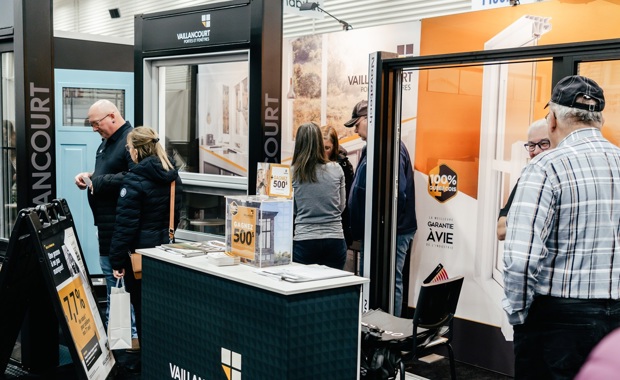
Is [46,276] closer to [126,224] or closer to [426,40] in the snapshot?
[126,224]

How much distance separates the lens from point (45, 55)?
13.5ft

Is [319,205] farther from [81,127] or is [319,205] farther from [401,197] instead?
[81,127]

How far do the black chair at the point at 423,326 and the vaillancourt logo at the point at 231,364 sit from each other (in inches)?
28.1

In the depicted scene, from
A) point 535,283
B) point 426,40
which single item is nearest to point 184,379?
point 535,283

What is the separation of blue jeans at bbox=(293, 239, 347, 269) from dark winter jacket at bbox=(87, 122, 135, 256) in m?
1.20

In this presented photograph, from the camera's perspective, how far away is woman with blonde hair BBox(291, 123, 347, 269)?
14.7ft

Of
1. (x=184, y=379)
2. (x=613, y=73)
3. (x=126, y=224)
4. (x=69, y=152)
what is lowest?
(x=184, y=379)

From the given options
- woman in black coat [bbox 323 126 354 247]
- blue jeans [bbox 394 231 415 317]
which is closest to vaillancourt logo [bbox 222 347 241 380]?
blue jeans [bbox 394 231 415 317]

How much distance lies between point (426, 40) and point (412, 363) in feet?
6.92

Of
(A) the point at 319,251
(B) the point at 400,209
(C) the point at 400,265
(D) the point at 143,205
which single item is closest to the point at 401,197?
(B) the point at 400,209

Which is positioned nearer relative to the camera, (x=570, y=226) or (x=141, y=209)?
(x=570, y=226)

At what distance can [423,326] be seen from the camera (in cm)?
336

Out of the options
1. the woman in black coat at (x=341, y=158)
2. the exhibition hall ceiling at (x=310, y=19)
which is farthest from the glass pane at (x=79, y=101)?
the woman in black coat at (x=341, y=158)

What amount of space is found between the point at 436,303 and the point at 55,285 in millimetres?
1854
